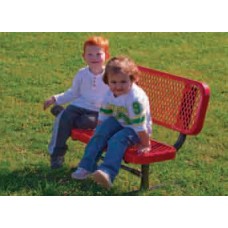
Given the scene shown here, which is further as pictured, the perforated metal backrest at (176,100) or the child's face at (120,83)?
the perforated metal backrest at (176,100)

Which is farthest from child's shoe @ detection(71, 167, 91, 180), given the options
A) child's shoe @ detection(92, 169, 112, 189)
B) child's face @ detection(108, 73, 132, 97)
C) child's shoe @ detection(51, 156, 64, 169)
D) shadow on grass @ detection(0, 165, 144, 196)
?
child's face @ detection(108, 73, 132, 97)

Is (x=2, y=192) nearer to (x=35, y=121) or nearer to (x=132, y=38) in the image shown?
(x=35, y=121)

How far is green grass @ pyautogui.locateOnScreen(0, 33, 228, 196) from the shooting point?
6.82m

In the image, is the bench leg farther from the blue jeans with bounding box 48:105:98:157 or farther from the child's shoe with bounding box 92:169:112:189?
the blue jeans with bounding box 48:105:98:157

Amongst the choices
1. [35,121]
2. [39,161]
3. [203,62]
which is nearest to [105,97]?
[39,161]

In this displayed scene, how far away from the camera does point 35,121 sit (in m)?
8.75

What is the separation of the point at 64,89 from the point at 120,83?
3.91 metres

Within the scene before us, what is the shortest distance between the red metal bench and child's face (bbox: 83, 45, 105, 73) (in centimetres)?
54

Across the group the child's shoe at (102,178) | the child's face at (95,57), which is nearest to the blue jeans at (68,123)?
the child's face at (95,57)

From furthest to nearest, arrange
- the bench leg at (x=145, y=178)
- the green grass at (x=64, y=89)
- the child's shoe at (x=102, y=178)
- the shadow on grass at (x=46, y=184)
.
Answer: the green grass at (x=64, y=89)
the bench leg at (x=145, y=178)
the shadow on grass at (x=46, y=184)
the child's shoe at (x=102, y=178)

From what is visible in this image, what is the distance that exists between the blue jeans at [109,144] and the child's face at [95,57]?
657mm

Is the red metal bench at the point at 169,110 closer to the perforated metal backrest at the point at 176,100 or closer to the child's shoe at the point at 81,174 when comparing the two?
the perforated metal backrest at the point at 176,100

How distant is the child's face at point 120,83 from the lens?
21.2 ft

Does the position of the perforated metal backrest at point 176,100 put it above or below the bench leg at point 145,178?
above
